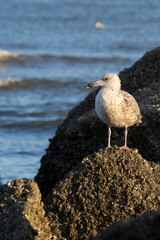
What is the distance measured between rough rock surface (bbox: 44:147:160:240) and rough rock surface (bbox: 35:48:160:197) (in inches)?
44.6

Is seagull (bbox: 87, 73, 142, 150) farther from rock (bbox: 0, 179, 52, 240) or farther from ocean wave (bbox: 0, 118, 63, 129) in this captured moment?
ocean wave (bbox: 0, 118, 63, 129)

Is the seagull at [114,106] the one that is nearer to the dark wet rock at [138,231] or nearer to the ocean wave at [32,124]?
the dark wet rock at [138,231]

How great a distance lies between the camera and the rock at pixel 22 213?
14.7 feet

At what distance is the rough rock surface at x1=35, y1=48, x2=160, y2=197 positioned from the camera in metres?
6.38

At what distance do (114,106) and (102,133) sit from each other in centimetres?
111

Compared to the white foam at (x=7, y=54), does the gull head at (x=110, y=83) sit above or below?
below

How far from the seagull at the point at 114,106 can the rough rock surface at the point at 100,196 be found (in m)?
0.61

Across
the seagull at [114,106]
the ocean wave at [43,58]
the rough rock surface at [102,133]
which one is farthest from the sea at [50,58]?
the seagull at [114,106]

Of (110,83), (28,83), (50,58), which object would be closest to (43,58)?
(50,58)

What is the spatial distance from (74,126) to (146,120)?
1154 millimetres

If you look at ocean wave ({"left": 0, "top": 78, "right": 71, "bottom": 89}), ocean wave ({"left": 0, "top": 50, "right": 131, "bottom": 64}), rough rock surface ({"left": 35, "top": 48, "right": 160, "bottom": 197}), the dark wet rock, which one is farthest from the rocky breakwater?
ocean wave ({"left": 0, "top": 50, "right": 131, "bottom": 64})

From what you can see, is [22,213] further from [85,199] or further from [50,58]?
[50,58]

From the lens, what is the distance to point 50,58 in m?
21.2

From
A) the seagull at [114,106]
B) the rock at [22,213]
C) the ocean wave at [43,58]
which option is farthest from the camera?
the ocean wave at [43,58]
